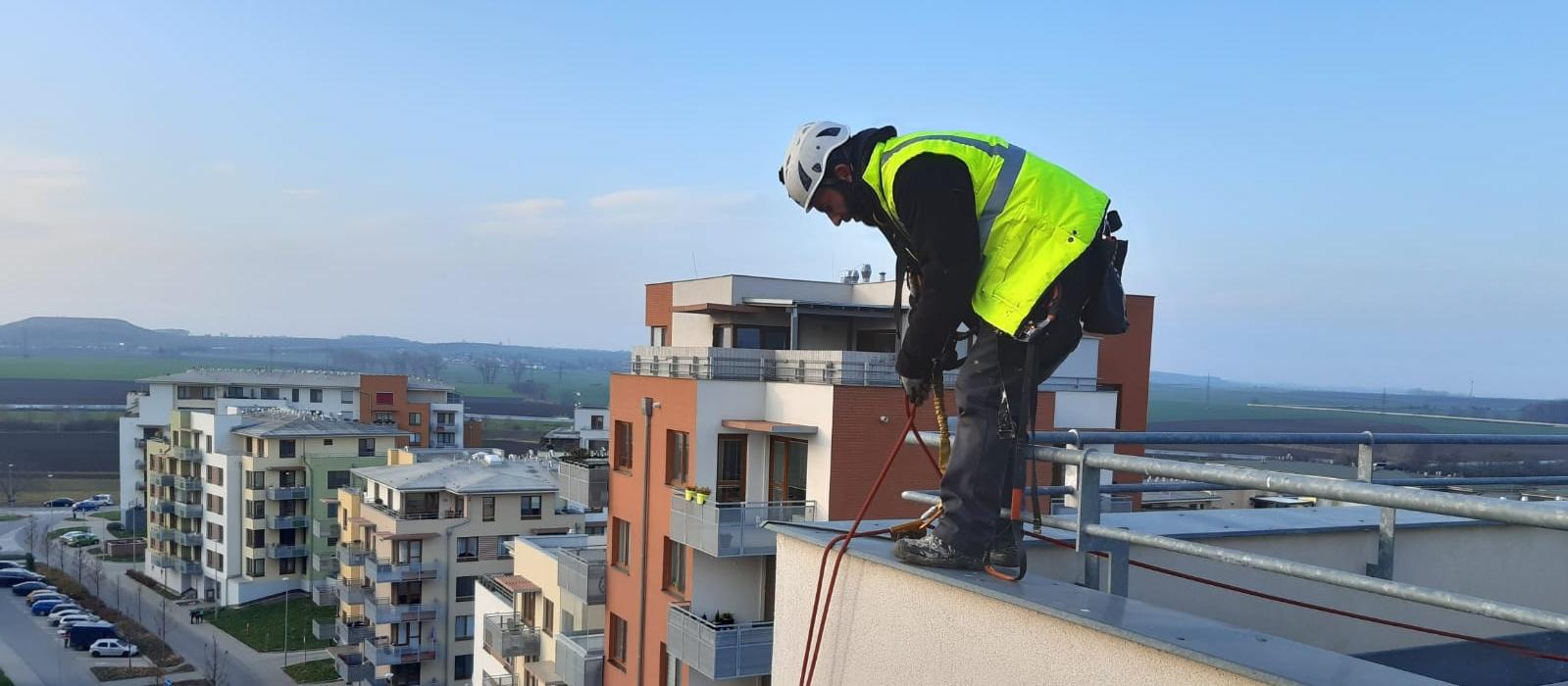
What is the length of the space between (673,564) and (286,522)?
46.0 meters

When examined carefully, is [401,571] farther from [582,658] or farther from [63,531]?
[63,531]

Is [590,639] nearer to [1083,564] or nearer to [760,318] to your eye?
[760,318]

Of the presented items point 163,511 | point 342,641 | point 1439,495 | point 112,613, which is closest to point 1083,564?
point 1439,495

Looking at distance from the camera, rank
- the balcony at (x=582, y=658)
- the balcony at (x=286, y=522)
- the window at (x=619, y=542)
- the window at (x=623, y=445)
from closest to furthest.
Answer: the window at (x=619, y=542) < the window at (x=623, y=445) < the balcony at (x=582, y=658) < the balcony at (x=286, y=522)

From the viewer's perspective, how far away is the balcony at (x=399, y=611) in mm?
44281

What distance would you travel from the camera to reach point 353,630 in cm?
4712

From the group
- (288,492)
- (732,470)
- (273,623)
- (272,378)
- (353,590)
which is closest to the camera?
(732,470)

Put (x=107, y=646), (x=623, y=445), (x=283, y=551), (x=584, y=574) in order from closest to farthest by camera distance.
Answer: (x=623, y=445) → (x=584, y=574) → (x=107, y=646) → (x=283, y=551)

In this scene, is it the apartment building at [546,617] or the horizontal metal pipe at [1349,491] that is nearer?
the horizontal metal pipe at [1349,491]

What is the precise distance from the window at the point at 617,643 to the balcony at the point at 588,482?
2.80 meters

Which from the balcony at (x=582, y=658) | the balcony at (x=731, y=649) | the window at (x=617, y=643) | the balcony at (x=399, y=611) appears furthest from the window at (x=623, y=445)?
the balcony at (x=399, y=611)

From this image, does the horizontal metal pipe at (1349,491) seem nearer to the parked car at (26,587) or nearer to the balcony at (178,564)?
the balcony at (178,564)

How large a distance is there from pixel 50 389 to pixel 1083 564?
231 meters

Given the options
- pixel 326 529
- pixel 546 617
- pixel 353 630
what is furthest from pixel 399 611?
pixel 546 617
